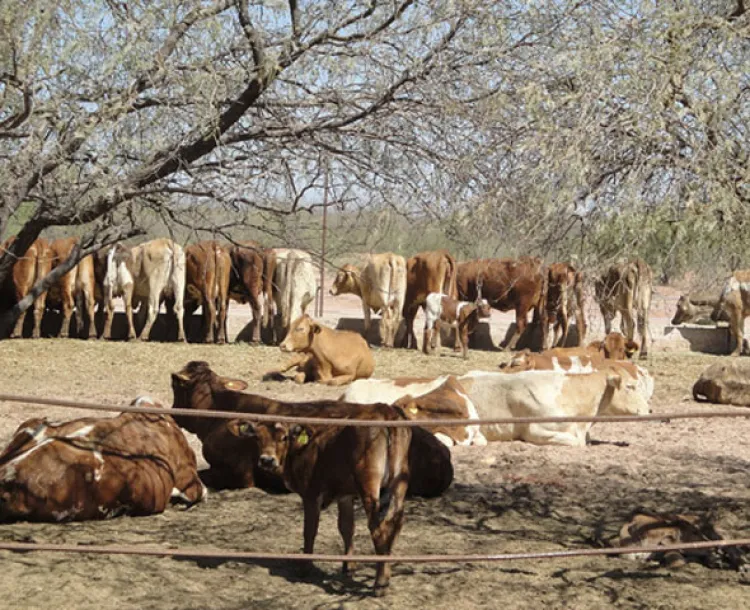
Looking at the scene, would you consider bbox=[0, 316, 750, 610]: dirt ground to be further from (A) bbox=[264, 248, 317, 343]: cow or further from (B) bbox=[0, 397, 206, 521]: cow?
(A) bbox=[264, 248, 317, 343]: cow

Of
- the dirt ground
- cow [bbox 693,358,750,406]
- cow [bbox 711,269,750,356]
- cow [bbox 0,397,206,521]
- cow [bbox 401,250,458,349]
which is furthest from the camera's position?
cow [bbox 401,250,458,349]

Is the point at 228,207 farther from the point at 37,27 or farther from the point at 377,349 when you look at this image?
the point at 377,349

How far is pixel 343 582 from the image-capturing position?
19.3 feet

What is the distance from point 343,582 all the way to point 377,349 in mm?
13809

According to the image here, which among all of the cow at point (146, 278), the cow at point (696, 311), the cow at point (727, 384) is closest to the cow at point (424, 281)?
the cow at point (146, 278)

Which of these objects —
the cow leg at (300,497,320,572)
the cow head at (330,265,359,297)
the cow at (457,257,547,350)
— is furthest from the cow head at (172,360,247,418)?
the cow at (457,257,547,350)

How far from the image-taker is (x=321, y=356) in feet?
48.4

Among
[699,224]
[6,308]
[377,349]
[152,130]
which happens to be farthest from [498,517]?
[6,308]

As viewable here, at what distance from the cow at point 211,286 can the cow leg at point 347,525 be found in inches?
547

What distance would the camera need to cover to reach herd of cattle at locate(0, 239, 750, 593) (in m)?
5.95

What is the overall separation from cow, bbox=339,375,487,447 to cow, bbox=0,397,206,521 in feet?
8.33

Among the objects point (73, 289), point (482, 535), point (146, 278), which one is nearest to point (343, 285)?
point (146, 278)

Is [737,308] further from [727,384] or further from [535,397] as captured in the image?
[535,397]

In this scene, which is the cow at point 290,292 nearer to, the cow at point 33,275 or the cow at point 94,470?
the cow at point 33,275
